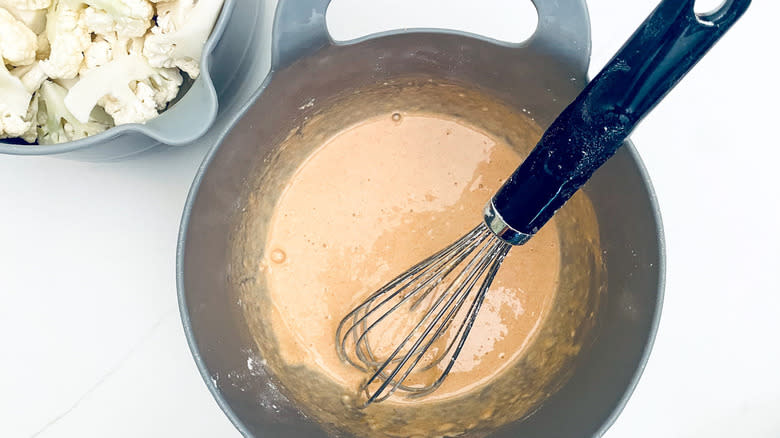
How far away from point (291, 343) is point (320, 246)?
12 cm

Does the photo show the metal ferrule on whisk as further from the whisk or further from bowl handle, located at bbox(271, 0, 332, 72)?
bowl handle, located at bbox(271, 0, 332, 72)

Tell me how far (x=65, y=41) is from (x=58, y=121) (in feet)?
0.27

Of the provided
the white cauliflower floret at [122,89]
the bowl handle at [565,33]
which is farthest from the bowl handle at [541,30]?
the white cauliflower floret at [122,89]

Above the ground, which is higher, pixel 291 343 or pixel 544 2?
pixel 544 2

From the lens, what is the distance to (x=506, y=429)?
2.34ft

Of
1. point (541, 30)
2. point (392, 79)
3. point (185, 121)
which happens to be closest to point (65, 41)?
point (185, 121)

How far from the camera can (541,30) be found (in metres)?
0.59

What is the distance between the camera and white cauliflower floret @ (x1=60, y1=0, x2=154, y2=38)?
1.98ft

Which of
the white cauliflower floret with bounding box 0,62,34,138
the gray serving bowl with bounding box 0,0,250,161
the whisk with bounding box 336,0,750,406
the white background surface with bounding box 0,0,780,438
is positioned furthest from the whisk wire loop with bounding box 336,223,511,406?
the white cauliflower floret with bounding box 0,62,34,138

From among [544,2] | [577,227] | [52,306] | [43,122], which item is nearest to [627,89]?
[544,2]

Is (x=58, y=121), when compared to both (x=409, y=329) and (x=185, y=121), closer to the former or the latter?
(x=185, y=121)

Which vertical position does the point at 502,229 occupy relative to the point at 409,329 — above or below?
above

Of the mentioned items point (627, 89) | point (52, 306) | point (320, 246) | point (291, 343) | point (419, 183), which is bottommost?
point (52, 306)

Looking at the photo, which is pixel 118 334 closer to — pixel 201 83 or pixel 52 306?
pixel 52 306
